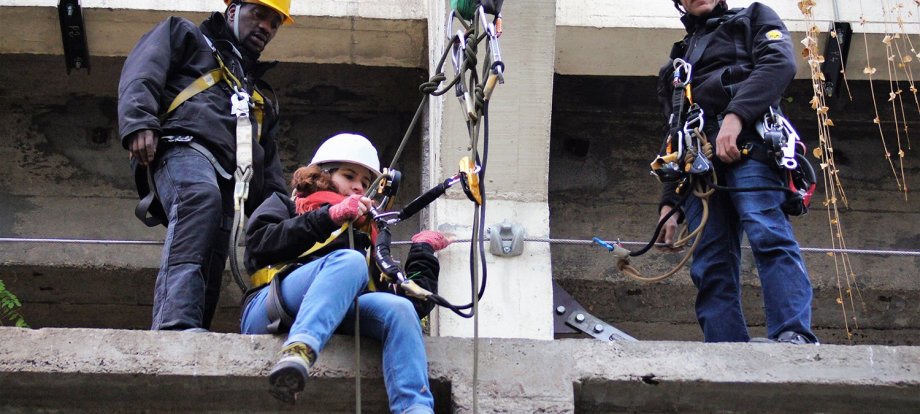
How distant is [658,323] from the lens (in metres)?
8.66

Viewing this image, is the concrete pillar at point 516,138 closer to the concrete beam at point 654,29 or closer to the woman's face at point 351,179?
the concrete beam at point 654,29

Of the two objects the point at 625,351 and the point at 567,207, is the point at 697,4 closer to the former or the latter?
the point at 625,351

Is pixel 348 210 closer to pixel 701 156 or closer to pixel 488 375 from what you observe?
pixel 488 375

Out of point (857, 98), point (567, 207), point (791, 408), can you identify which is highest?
point (857, 98)

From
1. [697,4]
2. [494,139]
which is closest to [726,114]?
[697,4]

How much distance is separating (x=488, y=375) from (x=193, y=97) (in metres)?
1.84

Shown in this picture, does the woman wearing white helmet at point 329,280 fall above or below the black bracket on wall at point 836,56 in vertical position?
below

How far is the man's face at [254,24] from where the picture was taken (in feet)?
21.8

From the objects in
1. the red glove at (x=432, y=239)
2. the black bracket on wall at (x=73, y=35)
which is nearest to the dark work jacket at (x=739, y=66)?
the red glove at (x=432, y=239)

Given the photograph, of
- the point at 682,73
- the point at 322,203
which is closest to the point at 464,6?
the point at 322,203

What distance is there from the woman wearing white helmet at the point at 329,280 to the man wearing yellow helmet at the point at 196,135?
1.22 ft

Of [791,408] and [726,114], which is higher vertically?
[726,114]

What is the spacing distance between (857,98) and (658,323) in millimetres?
1926

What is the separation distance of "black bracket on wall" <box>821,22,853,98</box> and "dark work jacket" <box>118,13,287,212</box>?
3.44m
